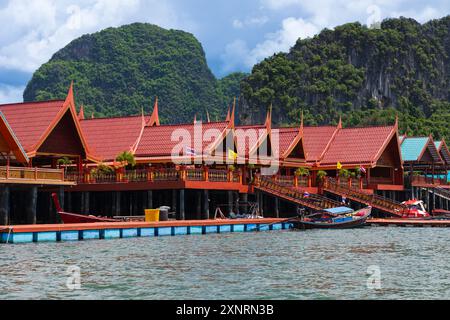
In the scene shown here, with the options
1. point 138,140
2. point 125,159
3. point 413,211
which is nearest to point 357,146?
point 413,211

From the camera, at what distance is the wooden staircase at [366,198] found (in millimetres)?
55938

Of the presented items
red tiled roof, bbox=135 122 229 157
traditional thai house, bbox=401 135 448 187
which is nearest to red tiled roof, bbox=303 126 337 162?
traditional thai house, bbox=401 135 448 187

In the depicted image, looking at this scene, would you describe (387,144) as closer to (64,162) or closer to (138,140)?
(138,140)

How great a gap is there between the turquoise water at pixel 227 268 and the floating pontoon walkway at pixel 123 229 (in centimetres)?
134

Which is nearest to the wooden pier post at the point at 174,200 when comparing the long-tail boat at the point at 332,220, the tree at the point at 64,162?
the long-tail boat at the point at 332,220

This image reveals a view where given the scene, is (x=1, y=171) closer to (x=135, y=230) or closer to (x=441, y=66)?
(x=135, y=230)

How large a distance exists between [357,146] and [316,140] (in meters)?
3.38

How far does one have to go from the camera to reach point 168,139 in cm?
5153

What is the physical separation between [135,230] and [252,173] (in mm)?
17293

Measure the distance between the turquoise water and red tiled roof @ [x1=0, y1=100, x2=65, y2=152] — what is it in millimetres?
10753

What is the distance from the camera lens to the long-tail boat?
46.8m

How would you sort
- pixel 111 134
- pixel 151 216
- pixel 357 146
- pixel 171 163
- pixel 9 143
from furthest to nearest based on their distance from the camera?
pixel 357 146
pixel 111 134
pixel 171 163
pixel 151 216
pixel 9 143

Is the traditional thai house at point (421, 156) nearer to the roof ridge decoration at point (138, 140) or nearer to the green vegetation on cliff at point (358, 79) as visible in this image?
the roof ridge decoration at point (138, 140)

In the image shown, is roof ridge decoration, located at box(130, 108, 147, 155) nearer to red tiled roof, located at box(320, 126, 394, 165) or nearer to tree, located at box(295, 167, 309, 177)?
tree, located at box(295, 167, 309, 177)
